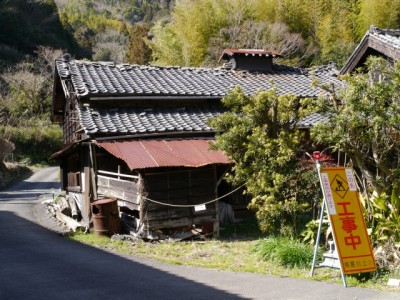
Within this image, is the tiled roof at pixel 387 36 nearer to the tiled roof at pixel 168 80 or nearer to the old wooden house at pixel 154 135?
the tiled roof at pixel 168 80

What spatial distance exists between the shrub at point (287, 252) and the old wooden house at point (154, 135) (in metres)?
3.28

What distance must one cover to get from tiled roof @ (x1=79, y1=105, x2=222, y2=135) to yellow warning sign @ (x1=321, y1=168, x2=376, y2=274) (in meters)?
6.89

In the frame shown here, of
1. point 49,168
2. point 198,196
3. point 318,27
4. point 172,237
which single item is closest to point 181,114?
point 198,196

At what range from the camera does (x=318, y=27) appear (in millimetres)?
32406

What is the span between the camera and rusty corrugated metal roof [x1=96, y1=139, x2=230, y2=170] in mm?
11375

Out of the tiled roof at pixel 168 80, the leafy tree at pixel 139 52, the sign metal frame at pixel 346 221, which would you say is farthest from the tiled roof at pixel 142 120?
the leafy tree at pixel 139 52

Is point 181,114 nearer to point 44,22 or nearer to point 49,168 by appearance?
point 49,168

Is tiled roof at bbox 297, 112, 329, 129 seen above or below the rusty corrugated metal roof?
above

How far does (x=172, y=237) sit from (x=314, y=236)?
13.3ft

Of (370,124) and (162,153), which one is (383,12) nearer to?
(162,153)

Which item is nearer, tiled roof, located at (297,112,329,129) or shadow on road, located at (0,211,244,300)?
shadow on road, located at (0,211,244,300)

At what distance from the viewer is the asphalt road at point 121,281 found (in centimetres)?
659

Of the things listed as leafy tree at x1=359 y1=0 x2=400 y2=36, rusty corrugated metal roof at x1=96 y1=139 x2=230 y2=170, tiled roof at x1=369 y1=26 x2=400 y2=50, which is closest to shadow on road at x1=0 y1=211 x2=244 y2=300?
rusty corrugated metal roof at x1=96 y1=139 x2=230 y2=170

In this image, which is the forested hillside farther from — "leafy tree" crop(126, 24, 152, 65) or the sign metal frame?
the sign metal frame
